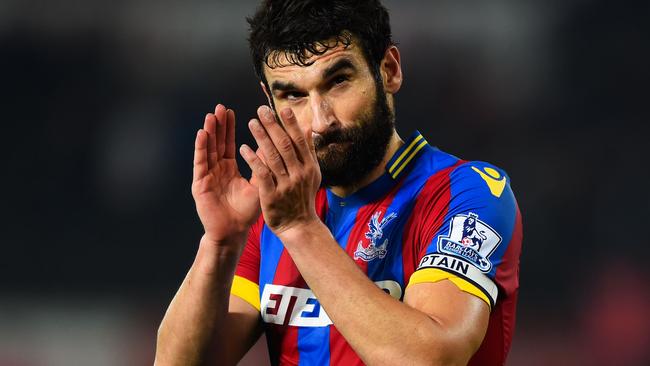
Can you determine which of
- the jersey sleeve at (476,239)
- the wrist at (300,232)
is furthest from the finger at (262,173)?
the jersey sleeve at (476,239)

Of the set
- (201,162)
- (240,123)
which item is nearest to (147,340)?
(240,123)

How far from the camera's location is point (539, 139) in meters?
6.04

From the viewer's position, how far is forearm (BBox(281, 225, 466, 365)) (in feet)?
6.07

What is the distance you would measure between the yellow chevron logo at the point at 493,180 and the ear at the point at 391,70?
418 millimetres

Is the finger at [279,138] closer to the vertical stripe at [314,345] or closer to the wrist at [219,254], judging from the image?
the wrist at [219,254]

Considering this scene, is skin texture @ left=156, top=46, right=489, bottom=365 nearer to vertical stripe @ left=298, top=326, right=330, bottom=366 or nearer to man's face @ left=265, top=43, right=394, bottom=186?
man's face @ left=265, top=43, right=394, bottom=186

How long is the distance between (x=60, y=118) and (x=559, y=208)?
3645mm

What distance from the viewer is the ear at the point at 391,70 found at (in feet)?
8.46

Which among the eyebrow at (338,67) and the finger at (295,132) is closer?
the finger at (295,132)

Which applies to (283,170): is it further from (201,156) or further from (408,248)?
(408,248)

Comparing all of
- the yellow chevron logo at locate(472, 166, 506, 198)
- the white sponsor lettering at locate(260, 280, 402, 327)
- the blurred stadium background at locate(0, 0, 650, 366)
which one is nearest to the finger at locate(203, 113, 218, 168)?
the white sponsor lettering at locate(260, 280, 402, 327)

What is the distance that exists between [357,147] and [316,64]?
0.25 meters

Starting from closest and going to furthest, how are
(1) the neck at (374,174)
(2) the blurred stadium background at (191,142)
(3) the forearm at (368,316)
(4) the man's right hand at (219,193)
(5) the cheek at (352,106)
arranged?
1. (3) the forearm at (368,316)
2. (4) the man's right hand at (219,193)
3. (5) the cheek at (352,106)
4. (1) the neck at (374,174)
5. (2) the blurred stadium background at (191,142)

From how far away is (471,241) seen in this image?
83.7 inches
